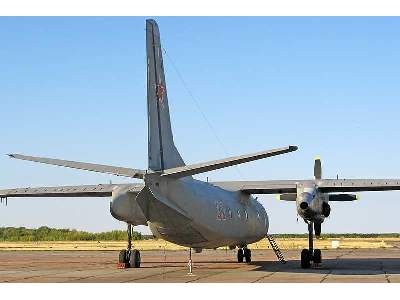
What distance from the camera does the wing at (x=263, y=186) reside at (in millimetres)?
31531

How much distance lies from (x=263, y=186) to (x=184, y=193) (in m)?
9.12

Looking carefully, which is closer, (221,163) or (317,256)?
(221,163)

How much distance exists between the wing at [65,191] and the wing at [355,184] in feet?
32.5

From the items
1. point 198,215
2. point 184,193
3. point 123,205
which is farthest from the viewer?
point 123,205

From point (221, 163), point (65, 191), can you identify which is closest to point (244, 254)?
point (65, 191)

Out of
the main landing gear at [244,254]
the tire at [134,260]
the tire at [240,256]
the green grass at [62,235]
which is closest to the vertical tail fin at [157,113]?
the tire at [134,260]

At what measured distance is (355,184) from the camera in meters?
30.2

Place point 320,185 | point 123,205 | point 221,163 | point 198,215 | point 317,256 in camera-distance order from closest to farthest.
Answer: point 221,163 → point 198,215 → point 123,205 → point 320,185 → point 317,256

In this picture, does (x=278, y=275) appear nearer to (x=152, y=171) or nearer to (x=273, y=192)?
(x=152, y=171)

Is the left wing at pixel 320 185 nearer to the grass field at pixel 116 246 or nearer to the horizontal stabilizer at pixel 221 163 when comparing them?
the horizontal stabilizer at pixel 221 163

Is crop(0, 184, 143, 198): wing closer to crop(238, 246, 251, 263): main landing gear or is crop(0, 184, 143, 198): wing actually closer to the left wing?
the left wing

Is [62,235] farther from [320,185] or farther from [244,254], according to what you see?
[320,185]
